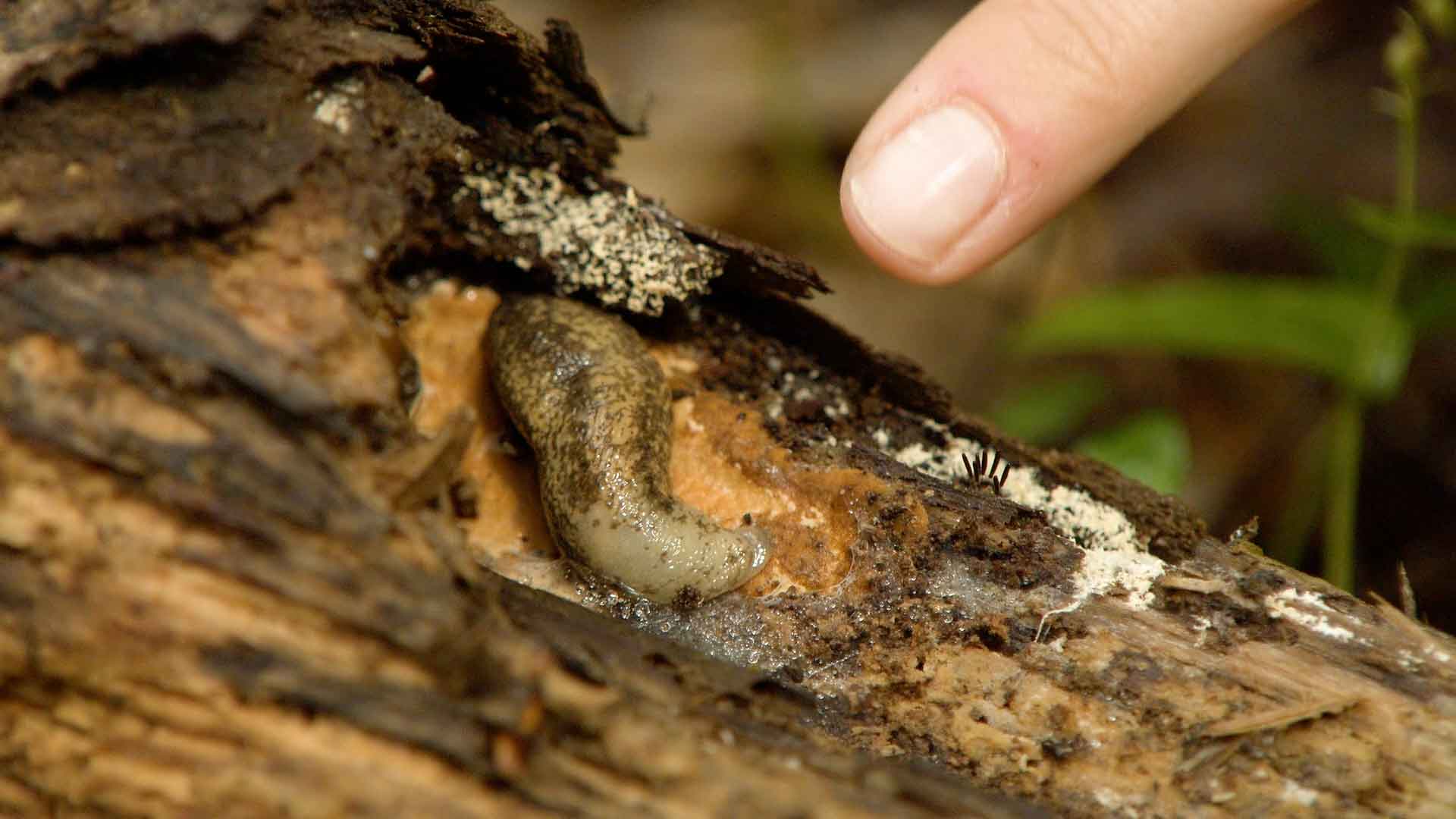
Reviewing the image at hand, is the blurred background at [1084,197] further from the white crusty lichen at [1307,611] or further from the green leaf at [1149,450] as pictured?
the white crusty lichen at [1307,611]

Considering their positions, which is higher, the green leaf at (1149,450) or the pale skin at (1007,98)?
the pale skin at (1007,98)

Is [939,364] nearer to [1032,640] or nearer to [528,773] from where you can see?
[1032,640]

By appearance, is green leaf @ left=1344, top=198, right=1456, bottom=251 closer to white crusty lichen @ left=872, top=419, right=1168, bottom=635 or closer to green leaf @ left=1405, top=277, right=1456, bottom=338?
green leaf @ left=1405, top=277, right=1456, bottom=338

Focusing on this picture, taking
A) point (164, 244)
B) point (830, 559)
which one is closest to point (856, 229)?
point (830, 559)

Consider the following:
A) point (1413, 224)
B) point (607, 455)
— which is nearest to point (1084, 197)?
point (1413, 224)

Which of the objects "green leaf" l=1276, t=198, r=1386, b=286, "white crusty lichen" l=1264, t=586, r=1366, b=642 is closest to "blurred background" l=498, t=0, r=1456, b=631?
"green leaf" l=1276, t=198, r=1386, b=286

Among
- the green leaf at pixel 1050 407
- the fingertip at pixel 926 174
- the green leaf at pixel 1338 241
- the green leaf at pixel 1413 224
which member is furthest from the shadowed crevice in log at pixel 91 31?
the green leaf at pixel 1338 241
